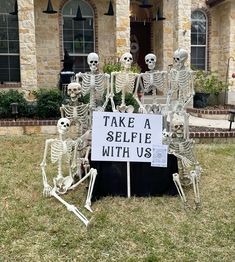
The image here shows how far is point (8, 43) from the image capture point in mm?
12523

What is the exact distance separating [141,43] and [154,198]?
10860mm

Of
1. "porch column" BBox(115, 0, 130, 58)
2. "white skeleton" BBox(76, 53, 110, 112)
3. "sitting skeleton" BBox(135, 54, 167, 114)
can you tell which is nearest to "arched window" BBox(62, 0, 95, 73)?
"porch column" BBox(115, 0, 130, 58)

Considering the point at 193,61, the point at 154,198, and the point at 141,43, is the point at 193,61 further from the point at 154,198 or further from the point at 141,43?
the point at 154,198

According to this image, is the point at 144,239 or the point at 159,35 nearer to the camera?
the point at 144,239

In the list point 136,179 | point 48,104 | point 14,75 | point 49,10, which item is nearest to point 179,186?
point 136,179

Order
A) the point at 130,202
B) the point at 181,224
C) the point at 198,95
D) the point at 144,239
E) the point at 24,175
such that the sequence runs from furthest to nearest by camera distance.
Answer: the point at 198,95 < the point at 24,175 < the point at 130,202 < the point at 181,224 < the point at 144,239

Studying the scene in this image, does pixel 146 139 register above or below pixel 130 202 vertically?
above

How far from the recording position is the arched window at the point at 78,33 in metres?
13.0

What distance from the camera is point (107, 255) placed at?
339 cm

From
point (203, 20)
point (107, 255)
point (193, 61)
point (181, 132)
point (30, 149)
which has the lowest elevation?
point (107, 255)

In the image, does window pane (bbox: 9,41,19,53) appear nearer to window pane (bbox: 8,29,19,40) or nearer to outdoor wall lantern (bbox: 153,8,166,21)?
window pane (bbox: 8,29,19,40)

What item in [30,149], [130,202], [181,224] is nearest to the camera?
[181,224]

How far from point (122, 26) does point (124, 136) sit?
789 centimetres

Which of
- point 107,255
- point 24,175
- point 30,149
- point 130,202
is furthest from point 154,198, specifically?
point 30,149
